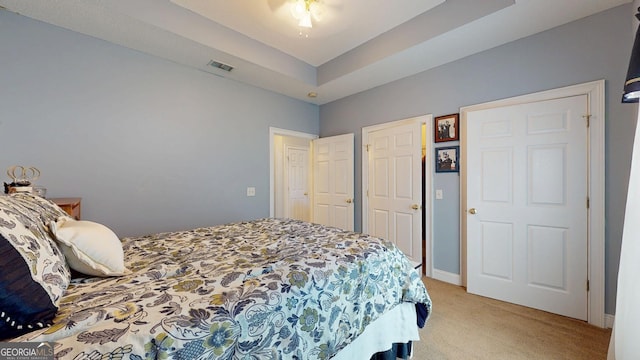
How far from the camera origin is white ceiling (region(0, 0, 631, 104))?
1.98 meters

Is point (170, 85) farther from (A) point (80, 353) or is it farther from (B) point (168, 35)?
(A) point (80, 353)

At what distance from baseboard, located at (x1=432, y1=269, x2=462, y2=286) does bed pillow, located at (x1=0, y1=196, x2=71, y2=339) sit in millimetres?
3239

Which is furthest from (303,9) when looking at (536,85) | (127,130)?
(536,85)

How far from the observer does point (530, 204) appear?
226cm

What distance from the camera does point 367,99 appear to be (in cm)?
363

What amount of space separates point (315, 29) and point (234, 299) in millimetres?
2699

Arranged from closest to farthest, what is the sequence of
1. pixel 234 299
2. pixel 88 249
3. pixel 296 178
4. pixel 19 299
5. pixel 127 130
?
pixel 19 299
pixel 234 299
pixel 88 249
pixel 127 130
pixel 296 178

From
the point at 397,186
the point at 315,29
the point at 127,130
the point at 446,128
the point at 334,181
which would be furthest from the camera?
the point at 334,181

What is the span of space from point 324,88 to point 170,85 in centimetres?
197

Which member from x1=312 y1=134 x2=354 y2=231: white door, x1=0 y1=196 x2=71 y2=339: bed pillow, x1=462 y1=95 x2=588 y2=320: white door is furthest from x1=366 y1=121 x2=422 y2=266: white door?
x1=0 y1=196 x2=71 y2=339: bed pillow

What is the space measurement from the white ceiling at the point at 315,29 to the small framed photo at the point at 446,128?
0.66 metres

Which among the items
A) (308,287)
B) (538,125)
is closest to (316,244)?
(308,287)

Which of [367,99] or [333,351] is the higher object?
[367,99]

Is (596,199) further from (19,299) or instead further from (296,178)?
(296,178)
